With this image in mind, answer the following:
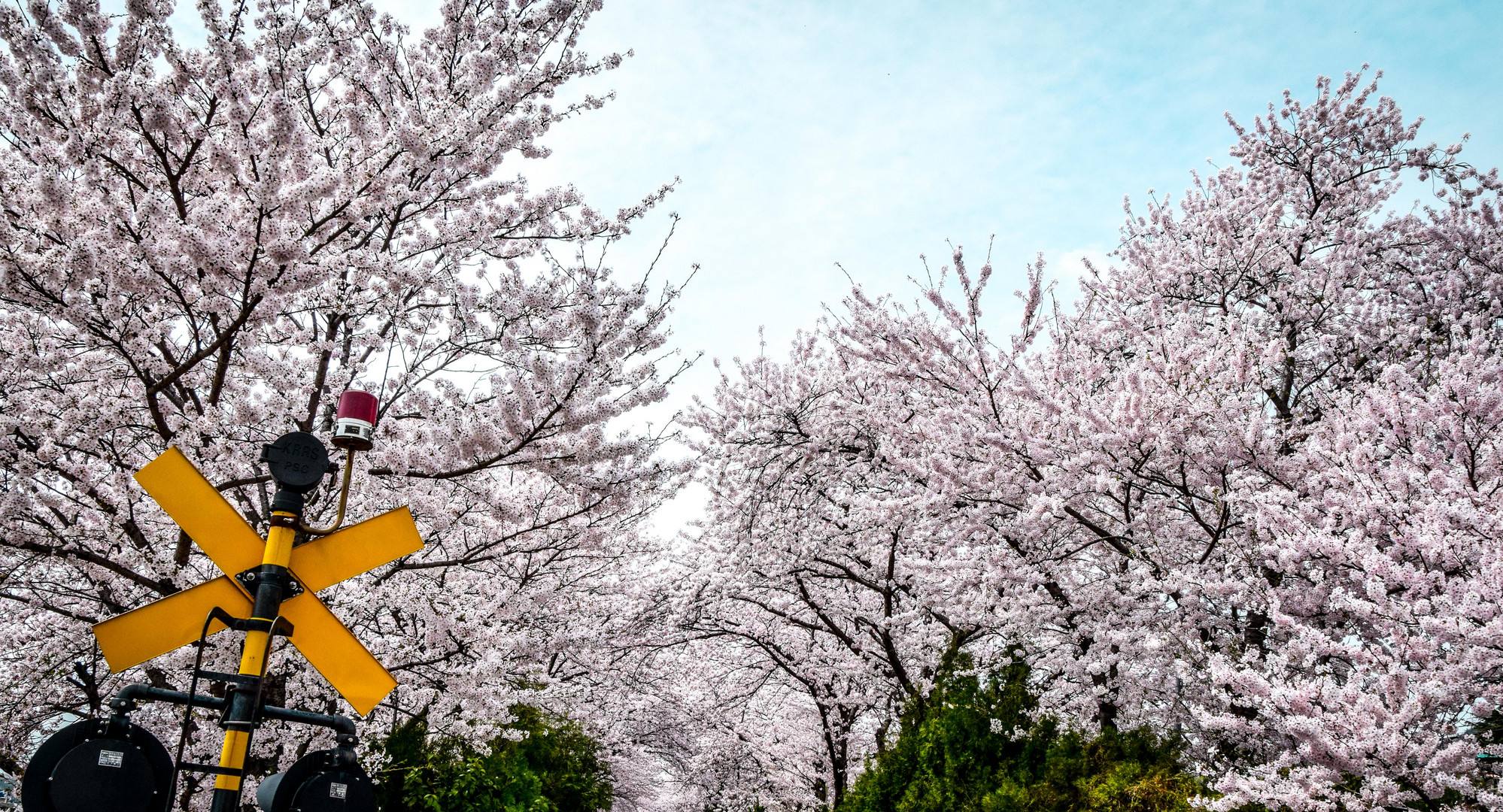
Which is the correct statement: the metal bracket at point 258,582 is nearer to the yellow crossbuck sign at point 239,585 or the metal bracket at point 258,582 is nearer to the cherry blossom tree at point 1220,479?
the yellow crossbuck sign at point 239,585

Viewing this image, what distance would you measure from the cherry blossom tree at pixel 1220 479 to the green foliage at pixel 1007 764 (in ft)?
1.41

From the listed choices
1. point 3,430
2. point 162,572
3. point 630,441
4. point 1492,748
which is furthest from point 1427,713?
point 3,430

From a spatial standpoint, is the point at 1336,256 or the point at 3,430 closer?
the point at 3,430

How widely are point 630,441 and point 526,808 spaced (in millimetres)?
3705

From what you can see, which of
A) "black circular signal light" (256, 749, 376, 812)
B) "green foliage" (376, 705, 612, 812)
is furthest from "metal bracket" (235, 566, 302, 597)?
"green foliage" (376, 705, 612, 812)

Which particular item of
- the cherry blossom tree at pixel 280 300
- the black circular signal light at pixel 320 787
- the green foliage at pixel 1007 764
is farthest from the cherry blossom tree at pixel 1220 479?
the black circular signal light at pixel 320 787

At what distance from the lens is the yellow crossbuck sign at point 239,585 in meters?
2.52

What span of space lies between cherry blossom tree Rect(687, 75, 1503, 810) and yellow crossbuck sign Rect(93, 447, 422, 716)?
4.74 metres

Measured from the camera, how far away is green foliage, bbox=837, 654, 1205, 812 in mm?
6066

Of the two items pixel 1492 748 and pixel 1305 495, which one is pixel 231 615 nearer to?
pixel 1492 748

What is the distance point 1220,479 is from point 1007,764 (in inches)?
119

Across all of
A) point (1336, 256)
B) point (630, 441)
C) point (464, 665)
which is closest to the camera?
point (630, 441)

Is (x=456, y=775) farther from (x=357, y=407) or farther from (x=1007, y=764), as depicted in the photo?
(x=357, y=407)

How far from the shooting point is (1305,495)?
6605 mm
